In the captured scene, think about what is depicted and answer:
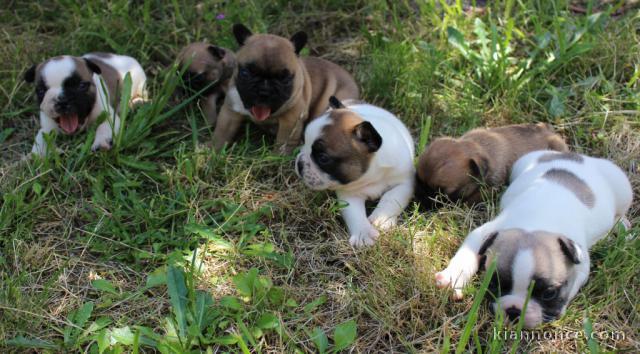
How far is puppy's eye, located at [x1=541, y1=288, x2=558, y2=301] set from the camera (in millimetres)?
4629

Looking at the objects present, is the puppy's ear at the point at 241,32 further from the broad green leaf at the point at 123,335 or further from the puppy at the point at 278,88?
the broad green leaf at the point at 123,335

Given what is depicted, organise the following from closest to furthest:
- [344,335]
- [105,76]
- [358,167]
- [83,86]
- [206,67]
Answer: [344,335], [358,167], [83,86], [105,76], [206,67]

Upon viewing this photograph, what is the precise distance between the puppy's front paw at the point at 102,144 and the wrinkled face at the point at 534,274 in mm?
3520

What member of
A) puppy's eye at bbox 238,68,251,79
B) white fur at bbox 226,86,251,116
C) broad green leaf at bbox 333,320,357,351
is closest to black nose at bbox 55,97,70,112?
white fur at bbox 226,86,251,116

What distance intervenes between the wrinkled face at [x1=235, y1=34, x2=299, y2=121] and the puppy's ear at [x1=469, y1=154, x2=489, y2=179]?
1762 millimetres

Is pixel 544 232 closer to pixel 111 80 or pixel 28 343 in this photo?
pixel 28 343

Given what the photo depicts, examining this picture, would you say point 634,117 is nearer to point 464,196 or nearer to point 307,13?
point 464,196

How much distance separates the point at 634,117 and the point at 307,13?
11.8 ft

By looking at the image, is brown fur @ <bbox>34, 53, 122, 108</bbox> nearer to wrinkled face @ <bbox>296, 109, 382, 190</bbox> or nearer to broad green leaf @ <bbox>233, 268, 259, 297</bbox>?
wrinkled face @ <bbox>296, 109, 382, 190</bbox>

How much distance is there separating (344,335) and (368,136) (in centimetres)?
169

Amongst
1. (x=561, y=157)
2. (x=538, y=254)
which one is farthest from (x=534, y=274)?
(x=561, y=157)

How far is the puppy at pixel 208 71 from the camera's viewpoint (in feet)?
23.0

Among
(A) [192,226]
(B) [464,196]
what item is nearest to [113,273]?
(A) [192,226]

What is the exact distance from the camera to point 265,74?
622 centimetres
